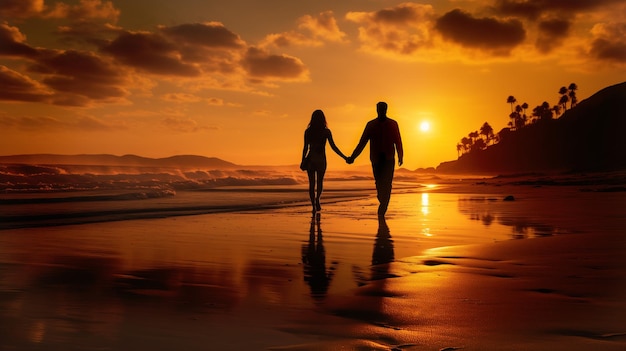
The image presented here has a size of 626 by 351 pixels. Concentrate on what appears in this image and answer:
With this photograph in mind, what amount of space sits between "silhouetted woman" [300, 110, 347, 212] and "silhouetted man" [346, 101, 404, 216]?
161cm

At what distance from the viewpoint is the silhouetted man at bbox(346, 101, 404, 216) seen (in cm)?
1308

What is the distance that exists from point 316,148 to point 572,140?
166 meters

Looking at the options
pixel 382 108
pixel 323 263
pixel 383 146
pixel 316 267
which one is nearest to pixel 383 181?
pixel 383 146

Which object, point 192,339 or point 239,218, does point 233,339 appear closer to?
point 192,339

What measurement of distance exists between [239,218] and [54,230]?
156 inches

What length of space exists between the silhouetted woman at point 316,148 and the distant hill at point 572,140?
466 ft

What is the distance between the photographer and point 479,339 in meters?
3.10

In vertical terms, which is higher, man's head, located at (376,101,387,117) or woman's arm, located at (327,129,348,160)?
man's head, located at (376,101,387,117)

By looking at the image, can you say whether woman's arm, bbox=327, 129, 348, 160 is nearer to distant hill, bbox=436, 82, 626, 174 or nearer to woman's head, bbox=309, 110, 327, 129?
woman's head, bbox=309, 110, 327, 129

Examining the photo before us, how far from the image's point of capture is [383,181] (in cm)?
1306

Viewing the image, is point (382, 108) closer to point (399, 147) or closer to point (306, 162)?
point (399, 147)

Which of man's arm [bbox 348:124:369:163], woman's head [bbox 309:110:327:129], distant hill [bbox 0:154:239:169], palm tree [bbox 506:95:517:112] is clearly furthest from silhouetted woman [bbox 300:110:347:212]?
palm tree [bbox 506:95:517:112]

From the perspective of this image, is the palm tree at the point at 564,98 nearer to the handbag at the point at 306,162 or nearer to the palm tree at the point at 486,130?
the palm tree at the point at 486,130

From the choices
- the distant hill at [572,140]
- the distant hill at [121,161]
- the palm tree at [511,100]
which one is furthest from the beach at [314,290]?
the palm tree at [511,100]
